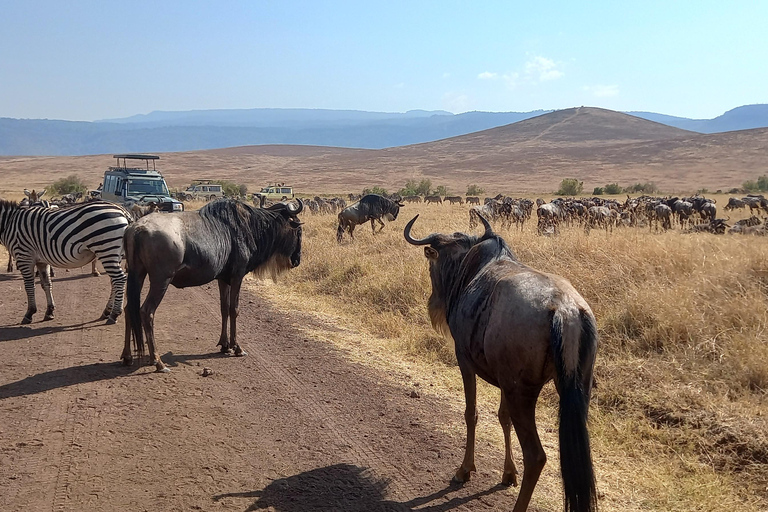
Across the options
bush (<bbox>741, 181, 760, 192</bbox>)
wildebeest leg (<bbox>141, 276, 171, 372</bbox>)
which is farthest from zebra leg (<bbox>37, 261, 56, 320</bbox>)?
bush (<bbox>741, 181, 760, 192</bbox>)

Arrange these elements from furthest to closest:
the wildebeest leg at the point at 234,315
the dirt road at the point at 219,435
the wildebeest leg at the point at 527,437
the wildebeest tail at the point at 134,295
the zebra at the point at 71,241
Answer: the zebra at the point at 71,241 < the wildebeest leg at the point at 234,315 < the wildebeest tail at the point at 134,295 < the dirt road at the point at 219,435 < the wildebeest leg at the point at 527,437

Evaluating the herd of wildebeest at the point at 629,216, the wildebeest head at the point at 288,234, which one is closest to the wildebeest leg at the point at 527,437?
the wildebeest head at the point at 288,234

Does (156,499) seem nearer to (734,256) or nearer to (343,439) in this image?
(343,439)

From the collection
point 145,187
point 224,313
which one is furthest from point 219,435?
point 145,187

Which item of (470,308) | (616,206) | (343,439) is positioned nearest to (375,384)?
(343,439)

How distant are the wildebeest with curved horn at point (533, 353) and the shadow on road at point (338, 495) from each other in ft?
1.86

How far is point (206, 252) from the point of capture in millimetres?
7102

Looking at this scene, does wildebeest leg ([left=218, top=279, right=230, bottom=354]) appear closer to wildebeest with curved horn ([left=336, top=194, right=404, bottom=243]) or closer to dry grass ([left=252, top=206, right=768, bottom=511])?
dry grass ([left=252, top=206, right=768, bottom=511])

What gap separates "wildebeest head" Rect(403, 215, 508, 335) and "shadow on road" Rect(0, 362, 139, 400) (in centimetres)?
363

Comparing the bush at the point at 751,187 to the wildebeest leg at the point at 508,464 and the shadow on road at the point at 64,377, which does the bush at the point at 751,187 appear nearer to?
the wildebeest leg at the point at 508,464

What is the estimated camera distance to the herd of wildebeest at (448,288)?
3.32 meters

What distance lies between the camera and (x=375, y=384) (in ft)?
20.5

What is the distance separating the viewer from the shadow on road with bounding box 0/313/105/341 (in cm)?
793

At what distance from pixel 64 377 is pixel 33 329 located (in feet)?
8.26
